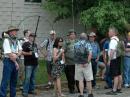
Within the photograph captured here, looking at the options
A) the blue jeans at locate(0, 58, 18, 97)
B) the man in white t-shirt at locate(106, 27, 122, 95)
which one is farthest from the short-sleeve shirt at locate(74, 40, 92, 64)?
the blue jeans at locate(0, 58, 18, 97)

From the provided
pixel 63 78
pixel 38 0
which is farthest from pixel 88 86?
pixel 38 0

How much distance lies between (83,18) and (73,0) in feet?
4.97

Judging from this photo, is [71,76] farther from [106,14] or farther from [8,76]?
[106,14]

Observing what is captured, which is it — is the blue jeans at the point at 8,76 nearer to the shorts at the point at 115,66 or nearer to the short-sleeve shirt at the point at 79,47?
the short-sleeve shirt at the point at 79,47

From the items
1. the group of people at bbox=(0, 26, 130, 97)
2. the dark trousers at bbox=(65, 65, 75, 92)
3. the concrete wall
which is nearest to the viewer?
the group of people at bbox=(0, 26, 130, 97)

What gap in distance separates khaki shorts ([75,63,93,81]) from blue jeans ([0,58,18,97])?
1.90 m

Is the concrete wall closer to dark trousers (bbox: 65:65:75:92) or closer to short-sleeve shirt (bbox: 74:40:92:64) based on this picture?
dark trousers (bbox: 65:65:75:92)

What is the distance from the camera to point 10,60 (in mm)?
13930

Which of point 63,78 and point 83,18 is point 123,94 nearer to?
point 63,78

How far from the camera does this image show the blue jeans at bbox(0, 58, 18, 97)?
13953 mm

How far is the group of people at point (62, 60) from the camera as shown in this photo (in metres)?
14.0

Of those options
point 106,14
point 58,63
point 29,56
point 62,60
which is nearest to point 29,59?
point 29,56

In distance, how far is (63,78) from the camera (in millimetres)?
18406

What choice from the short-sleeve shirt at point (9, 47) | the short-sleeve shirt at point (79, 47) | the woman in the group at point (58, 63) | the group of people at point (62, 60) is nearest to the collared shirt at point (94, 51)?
the group of people at point (62, 60)
